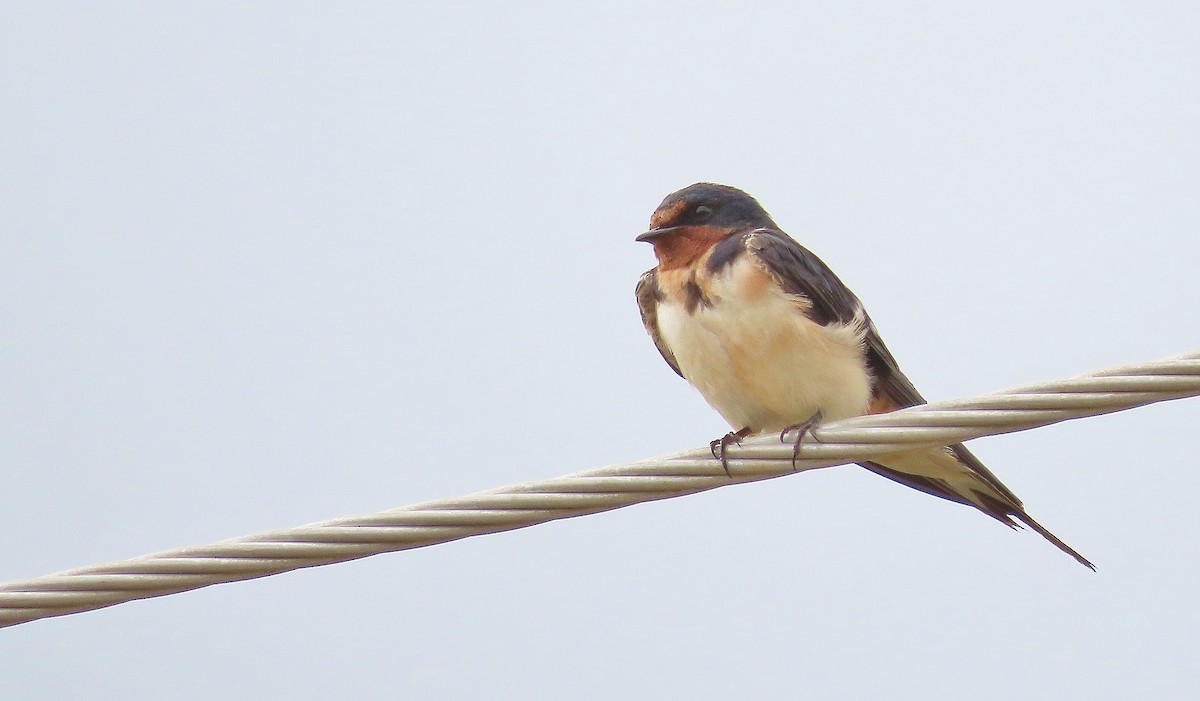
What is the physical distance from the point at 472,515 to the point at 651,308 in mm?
1734

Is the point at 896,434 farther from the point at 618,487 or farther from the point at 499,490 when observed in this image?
the point at 499,490

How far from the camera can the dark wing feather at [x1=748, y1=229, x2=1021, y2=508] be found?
3.85 metres

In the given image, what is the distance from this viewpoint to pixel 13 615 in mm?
2467

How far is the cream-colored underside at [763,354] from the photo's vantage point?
3752mm

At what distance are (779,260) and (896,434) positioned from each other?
49.2 inches

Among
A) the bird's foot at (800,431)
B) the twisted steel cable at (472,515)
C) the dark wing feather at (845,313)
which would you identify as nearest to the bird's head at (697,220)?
the dark wing feather at (845,313)

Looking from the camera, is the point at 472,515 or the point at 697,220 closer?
the point at 472,515

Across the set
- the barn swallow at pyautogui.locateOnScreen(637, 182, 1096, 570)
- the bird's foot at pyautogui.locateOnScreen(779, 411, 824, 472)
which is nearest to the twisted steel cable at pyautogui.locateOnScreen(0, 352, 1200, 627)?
the bird's foot at pyautogui.locateOnScreen(779, 411, 824, 472)

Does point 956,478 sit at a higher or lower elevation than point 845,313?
lower

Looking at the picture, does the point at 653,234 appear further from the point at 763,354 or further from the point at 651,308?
the point at 763,354

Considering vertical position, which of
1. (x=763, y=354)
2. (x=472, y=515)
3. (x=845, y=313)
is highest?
(x=845, y=313)

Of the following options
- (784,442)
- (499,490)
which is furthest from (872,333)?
(499,490)

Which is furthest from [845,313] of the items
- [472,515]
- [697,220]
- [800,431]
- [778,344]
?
[472,515]

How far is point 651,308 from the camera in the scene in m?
4.18
